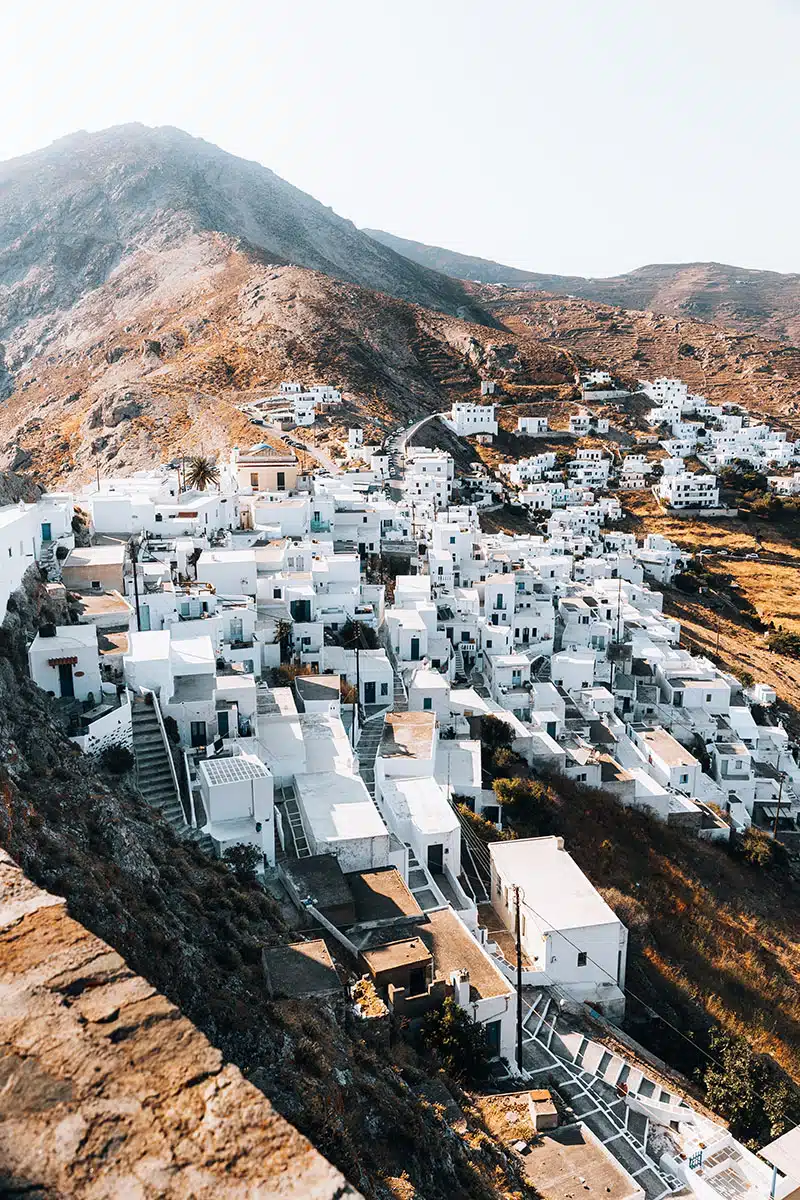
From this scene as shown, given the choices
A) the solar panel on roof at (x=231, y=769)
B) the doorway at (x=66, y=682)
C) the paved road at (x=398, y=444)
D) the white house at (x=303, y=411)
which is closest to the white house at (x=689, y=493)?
the paved road at (x=398, y=444)

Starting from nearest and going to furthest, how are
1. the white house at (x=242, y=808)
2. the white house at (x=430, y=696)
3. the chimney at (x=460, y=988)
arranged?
the chimney at (x=460, y=988), the white house at (x=242, y=808), the white house at (x=430, y=696)

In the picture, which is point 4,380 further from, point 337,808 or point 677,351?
point 337,808

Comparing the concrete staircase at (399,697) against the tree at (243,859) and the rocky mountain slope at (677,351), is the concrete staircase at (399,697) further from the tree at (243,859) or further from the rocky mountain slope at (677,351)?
the rocky mountain slope at (677,351)

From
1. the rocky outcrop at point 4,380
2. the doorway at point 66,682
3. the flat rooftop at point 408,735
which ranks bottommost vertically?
the flat rooftop at point 408,735

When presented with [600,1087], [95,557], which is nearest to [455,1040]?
[600,1087]

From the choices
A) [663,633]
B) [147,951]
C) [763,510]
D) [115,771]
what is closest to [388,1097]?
[147,951]

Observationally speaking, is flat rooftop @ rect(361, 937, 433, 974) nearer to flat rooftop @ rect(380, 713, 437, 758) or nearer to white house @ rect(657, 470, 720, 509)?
flat rooftop @ rect(380, 713, 437, 758)
